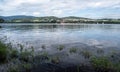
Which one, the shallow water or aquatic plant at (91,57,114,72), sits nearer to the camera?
aquatic plant at (91,57,114,72)

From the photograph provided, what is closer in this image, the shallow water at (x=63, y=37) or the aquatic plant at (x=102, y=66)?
the aquatic plant at (x=102, y=66)

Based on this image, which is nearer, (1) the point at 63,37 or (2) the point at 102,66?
(2) the point at 102,66

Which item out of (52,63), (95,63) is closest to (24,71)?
(52,63)

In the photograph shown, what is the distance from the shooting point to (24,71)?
1303 cm

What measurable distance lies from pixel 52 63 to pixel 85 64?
3.10 meters

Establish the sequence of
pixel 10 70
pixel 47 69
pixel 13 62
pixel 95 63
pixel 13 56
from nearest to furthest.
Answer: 1. pixel 10 70
2. pixel 47 69
3. pixel 95 63
4. pixel 13 62
5. pixel 13 56

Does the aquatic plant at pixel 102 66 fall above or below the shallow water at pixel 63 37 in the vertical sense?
above

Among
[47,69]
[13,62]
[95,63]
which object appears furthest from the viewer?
[13,62]

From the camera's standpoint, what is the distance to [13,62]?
52.2 ft

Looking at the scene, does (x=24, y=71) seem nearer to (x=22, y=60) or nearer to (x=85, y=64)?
(x=22, y=60)

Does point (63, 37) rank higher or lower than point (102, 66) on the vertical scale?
lower

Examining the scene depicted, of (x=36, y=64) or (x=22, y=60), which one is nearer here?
(x=36, y=64)

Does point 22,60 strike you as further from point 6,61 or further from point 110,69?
point 110,69

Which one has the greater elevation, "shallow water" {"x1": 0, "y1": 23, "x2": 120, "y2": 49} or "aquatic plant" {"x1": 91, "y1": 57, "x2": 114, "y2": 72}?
"aquatic plant" {"x1": 91, "y1": 57, "x2": 114, "y2": 72}
